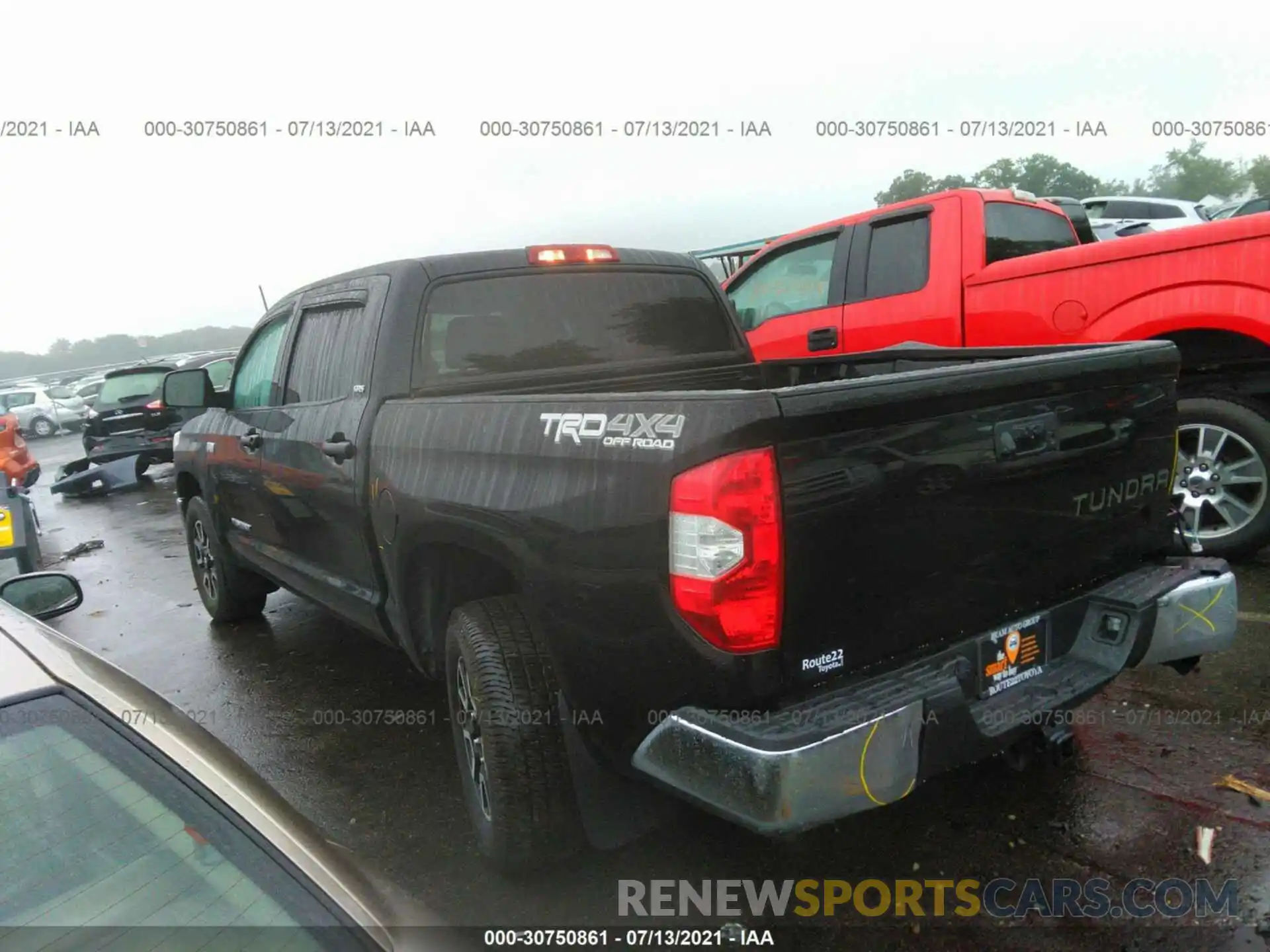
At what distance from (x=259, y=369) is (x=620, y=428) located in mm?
3159

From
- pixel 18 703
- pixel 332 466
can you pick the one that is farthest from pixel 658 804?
pixel 332 466

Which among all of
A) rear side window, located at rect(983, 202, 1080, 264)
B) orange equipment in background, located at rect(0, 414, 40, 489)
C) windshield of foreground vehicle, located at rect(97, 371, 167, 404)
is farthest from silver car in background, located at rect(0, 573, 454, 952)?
windshield of foreground vehicle, located at rect(97, 371, 167, 404)

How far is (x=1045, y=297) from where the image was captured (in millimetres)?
4859

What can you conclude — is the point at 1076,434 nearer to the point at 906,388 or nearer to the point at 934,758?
the point at 906,388

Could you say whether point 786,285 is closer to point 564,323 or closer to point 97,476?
point 564,323

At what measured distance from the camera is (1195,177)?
217 feet

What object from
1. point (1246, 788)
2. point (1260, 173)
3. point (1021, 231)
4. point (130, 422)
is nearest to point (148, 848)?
point (1246, 788)

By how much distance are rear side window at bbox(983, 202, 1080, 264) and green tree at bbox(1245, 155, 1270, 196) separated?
68.4 metres

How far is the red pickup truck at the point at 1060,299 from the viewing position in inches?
168

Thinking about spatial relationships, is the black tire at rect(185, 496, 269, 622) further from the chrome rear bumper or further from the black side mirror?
the chrome rear bumper

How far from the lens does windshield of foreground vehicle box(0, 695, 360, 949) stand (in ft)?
4.03

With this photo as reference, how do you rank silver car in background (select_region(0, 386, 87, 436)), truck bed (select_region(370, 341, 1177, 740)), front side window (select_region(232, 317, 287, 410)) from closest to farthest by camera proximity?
1. truck bed (select_region(370, 341, 1177, 740))
2. front side window (select_region(232, 317, 287, 410))
3. silver car in background (select_region(0, 386, 87, 436))

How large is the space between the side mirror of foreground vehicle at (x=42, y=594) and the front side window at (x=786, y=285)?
4209 mm

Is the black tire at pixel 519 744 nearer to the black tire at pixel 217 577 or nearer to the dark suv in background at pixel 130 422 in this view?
the black tire at pixel 217 577
